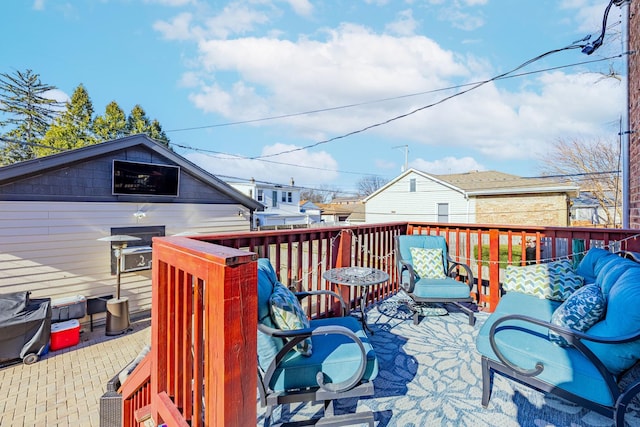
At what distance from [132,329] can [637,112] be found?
8835mm

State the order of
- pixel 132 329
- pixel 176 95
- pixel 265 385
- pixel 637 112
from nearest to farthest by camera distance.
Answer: pixel 265 385
pixel 637 112
pixel 132 329
pixel 176 95

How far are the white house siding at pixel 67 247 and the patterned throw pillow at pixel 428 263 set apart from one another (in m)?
6.06

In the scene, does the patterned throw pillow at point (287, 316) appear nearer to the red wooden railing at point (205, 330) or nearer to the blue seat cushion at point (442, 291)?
the red wooden railing at point (205, 330)

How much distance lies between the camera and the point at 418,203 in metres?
16.4

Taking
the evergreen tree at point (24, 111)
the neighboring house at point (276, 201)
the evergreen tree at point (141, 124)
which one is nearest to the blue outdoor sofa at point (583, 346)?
the neighboring house at point (276, 201)

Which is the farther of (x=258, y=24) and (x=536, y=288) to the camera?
(x=258, y=24)

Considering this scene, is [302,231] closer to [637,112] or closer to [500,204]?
[637,112]

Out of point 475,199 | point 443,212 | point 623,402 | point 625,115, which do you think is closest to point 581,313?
point 623,402

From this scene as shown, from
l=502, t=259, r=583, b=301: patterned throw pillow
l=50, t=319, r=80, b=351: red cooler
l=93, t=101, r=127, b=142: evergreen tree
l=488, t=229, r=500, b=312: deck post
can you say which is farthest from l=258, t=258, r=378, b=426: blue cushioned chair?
l=93, t=101, r=127, b=142: evergreen tree

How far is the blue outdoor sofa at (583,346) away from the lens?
4.86ft

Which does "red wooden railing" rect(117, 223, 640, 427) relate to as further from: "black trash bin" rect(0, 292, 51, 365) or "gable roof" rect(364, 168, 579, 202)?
"gable roof" rect(364, 168, 579, 202)

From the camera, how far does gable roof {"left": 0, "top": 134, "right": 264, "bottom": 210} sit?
17.2 ft

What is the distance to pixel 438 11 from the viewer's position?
249 inches

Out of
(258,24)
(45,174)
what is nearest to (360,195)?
(258,24)
